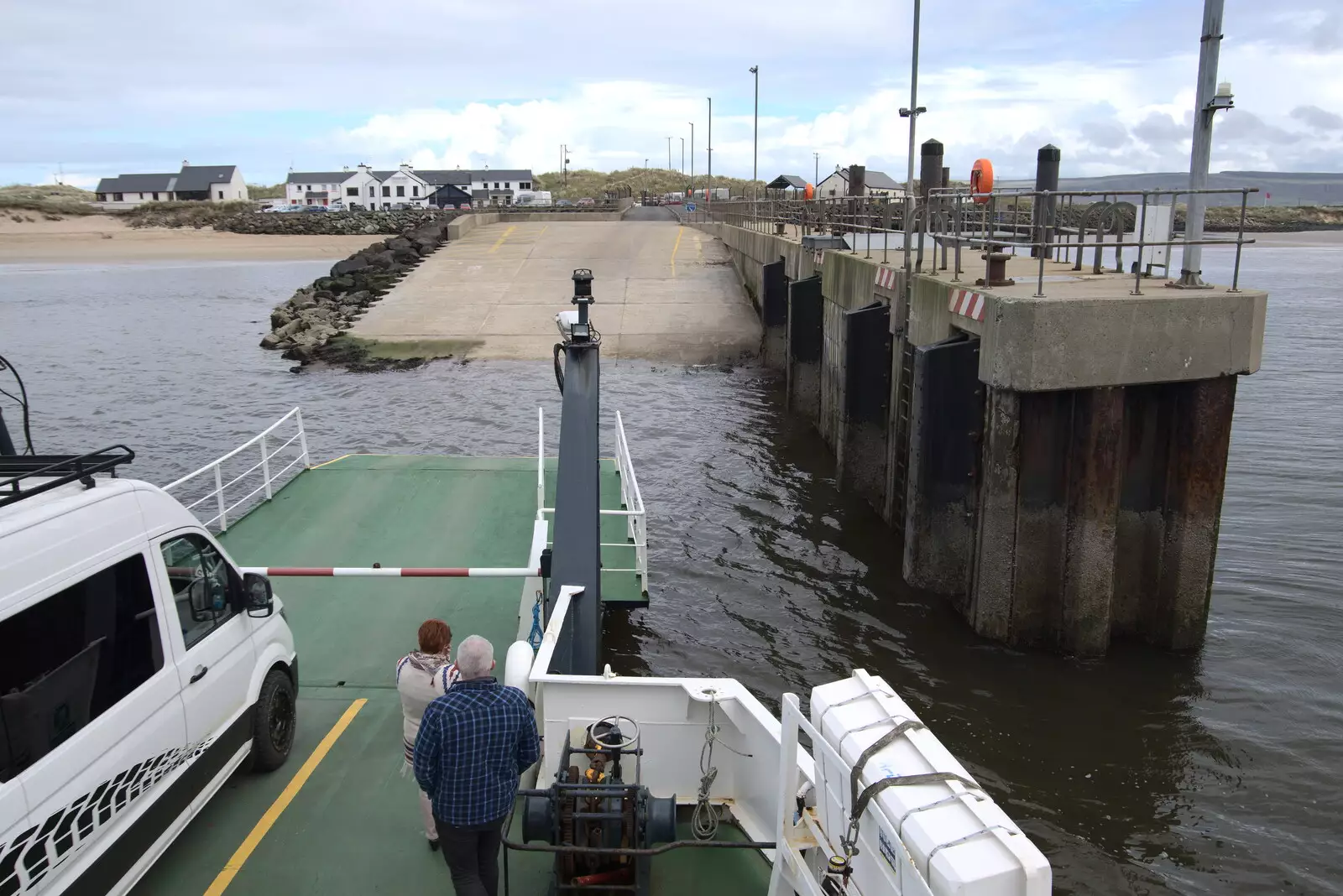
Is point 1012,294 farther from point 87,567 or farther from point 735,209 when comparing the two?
point 735,209

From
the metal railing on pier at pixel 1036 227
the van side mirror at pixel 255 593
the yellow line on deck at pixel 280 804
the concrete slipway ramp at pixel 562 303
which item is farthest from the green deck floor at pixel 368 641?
the concrete slipway ramp at pixel 562 303

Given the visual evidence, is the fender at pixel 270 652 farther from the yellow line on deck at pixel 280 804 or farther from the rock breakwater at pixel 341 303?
the rock breakwater at pixel 341 303

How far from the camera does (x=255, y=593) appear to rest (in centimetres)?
609

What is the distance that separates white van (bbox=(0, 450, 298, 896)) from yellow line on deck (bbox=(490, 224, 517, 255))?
3862cm

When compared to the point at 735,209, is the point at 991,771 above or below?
below

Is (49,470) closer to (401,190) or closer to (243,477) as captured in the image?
(243,477)

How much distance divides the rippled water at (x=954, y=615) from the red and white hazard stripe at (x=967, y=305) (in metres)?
3.51

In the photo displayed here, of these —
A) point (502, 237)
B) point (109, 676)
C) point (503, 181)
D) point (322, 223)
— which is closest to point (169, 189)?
point (503, 181)

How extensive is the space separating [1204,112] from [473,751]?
1050cm

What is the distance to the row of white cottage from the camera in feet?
435

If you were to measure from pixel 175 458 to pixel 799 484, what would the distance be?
→ 13.1m

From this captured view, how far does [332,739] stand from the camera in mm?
6762

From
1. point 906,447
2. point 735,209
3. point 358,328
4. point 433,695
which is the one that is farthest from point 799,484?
point 735,209

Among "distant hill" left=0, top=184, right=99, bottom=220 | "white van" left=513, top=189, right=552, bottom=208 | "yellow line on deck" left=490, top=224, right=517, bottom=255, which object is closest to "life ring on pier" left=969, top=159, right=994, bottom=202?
"yellow line on deck" left=490, top=224, right=517, bottom=255
